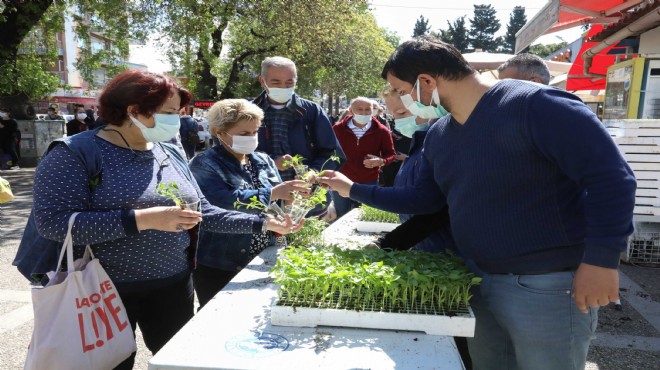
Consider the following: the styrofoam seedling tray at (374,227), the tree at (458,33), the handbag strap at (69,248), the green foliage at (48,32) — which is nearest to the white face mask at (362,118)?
the styrofoam seedling tray at (374,227)

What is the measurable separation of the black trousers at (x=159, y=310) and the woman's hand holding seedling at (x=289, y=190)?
625 millimetres

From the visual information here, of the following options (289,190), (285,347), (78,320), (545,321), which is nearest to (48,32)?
(289,190)

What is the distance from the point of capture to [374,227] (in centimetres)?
332

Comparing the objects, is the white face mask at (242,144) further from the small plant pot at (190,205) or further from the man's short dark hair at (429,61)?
the man's short dark hair at (429,61)

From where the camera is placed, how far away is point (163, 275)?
2.15 meters

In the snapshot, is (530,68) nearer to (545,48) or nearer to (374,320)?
(374,320)

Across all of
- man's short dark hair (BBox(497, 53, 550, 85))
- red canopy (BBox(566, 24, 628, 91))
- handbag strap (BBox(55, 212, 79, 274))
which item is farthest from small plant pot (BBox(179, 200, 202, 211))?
red canopy (BBox(566, 24, 628, 91))

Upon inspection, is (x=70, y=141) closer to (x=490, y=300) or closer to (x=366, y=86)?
(x=490, y=300)

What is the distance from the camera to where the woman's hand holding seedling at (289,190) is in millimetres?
2512

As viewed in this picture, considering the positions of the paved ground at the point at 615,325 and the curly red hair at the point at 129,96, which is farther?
the paved ground at the point at 615,325

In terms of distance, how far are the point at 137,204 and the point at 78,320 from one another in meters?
0.50

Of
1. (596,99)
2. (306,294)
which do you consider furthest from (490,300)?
(596,99)

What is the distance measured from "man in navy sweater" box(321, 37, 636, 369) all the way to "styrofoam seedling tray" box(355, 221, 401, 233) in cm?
136

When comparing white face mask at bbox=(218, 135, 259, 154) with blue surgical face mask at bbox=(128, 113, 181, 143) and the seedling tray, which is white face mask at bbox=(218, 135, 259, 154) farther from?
the seedling tray
